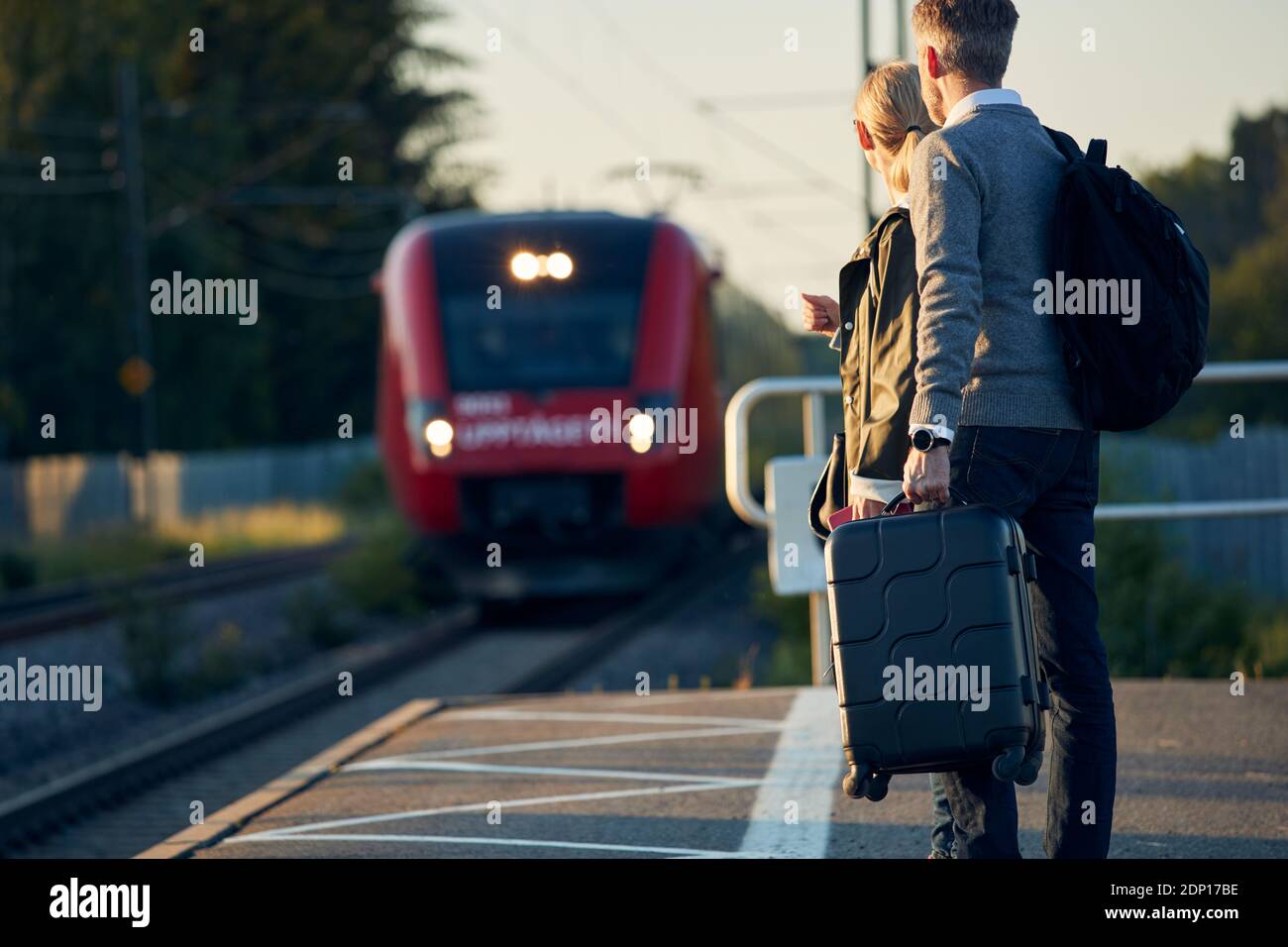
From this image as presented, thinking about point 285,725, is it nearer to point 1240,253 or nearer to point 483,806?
point 483,806

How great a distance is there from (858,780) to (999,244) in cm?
111

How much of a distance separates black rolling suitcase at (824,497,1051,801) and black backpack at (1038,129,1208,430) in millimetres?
358

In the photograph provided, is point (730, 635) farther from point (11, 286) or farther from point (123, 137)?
point (11, 286)

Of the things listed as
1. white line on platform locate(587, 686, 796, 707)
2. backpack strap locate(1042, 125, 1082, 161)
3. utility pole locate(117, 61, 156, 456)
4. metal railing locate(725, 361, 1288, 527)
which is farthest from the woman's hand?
utility pole locate(117, 61, 156, 456)

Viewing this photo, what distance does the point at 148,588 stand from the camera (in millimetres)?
15727

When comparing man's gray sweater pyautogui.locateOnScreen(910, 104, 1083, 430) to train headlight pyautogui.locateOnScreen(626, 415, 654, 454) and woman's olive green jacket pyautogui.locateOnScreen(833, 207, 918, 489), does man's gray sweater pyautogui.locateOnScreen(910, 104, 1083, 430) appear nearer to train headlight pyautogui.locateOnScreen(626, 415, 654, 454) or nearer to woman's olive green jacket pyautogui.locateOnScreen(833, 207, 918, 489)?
woman's olive green jacket pyautogui.locateOnScreen(833, 207, 918, 489)

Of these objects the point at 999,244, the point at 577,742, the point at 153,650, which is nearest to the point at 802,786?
the point at 577,742

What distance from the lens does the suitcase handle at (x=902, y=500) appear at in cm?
368

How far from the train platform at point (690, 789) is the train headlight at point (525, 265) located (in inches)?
290

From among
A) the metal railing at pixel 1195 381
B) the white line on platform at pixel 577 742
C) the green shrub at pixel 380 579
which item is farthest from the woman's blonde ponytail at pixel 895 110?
the green shrub at pixel 380 579

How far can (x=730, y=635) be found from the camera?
13617mm

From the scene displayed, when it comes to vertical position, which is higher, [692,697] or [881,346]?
[881,346]

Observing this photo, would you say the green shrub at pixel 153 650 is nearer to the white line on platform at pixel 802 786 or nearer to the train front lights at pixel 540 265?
the train front lights at pixel 540 265

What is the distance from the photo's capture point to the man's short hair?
3684mm
